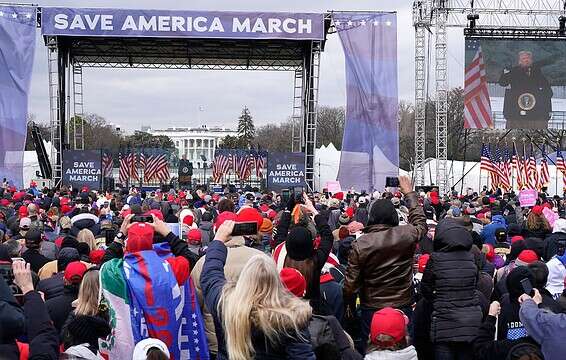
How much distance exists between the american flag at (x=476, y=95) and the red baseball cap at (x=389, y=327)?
27841 mm

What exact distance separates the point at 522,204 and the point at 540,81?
62.4 feet

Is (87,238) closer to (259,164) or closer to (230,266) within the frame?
(230,266)

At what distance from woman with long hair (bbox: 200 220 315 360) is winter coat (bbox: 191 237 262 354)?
4.10ft

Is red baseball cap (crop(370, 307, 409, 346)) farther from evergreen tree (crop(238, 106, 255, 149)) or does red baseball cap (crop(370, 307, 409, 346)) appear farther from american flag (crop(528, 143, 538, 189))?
evergreen tree (crop(238, 106, 255, 149))

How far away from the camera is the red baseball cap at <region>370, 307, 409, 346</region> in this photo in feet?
14.6

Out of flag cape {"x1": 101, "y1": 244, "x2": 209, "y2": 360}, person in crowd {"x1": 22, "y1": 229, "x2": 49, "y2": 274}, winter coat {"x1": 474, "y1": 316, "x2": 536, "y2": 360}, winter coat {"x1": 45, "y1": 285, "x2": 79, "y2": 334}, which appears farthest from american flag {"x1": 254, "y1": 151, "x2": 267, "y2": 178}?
flag cape {"x1": 101, "y1": 244, "x2": 209, "y2": 360}

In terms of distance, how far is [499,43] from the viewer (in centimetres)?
3197

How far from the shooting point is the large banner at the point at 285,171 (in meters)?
27.8

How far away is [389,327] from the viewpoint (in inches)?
175

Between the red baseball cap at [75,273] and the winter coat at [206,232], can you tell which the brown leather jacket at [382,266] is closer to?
the red baseball cap at [75,273]

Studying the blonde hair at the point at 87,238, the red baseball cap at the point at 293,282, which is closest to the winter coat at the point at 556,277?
the red baseball cap at the point at 293,282

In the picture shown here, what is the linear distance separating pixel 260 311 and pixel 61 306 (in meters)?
2.58

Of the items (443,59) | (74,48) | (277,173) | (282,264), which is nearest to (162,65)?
(74,48)

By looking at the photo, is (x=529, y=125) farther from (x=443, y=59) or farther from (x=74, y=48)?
(x=74, y=48)
